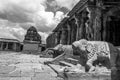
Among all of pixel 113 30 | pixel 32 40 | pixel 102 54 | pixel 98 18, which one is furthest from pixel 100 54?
pixel 32 40

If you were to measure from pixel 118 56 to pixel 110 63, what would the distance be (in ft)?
1.57

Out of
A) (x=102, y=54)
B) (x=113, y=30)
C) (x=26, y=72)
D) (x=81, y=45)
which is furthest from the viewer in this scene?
(x=113, y=30)

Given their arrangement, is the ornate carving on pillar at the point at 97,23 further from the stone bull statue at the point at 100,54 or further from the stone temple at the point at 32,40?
the stone temple at the point at 32,40

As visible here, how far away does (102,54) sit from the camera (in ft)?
15.3

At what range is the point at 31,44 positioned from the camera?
42625 millimetres

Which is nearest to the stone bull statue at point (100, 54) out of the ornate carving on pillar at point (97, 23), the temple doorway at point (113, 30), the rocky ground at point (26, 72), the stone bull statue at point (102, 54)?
the stone bull statue at point (102, 54)

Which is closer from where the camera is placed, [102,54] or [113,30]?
[102,54]

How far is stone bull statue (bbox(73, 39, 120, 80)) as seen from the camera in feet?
Answer: 15.1

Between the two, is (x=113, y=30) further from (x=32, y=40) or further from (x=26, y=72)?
(x=32, y=40)

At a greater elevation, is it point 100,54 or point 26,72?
point 100,54

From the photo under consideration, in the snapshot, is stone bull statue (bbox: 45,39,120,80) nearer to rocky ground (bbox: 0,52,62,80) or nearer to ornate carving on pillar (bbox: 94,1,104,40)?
rocky ground (bbox: 0,52,62,80)

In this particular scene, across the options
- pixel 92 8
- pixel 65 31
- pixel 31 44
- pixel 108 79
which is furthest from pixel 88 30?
pixel 31 44

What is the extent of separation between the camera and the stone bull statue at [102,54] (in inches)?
182

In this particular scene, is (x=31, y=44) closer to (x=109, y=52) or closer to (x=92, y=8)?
(x=92, y=8)
